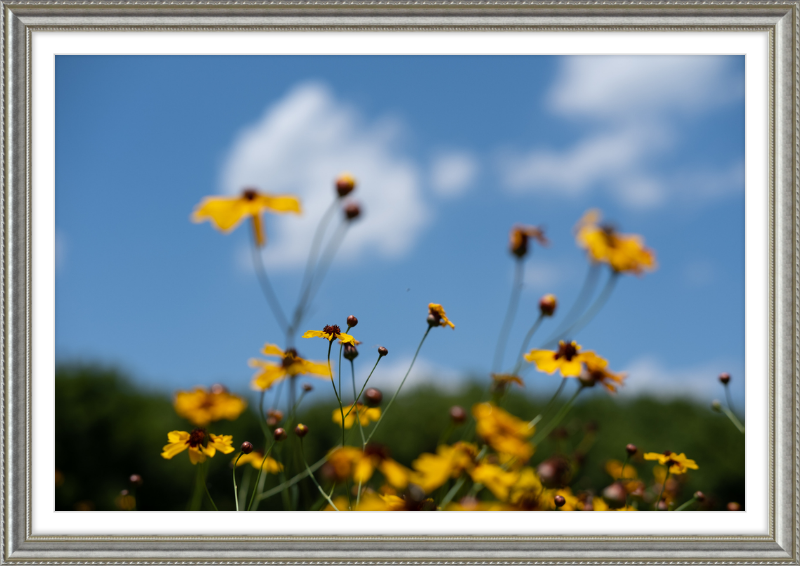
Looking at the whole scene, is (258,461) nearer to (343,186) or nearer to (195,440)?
(195,440)

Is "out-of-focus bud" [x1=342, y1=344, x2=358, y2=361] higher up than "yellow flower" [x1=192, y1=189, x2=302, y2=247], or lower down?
lower down

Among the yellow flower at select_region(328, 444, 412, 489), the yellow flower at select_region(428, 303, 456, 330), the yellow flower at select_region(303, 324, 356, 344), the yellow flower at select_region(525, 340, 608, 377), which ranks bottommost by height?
the yellow flower at select_region(328, 444, 412, 489)

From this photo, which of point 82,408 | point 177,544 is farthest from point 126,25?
point 82,408

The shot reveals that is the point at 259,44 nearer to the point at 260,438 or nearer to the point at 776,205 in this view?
the point at 776,205

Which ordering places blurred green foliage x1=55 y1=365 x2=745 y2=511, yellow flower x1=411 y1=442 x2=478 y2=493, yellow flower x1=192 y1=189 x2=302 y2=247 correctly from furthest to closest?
1. blurred green foliage x1=55 y1=365 x2=745 y2=511
2. yellow flower x1=192 y1=189 x2=302 y2=247
3. yellow flower x1=411 y1=442 x2=478 y2=493

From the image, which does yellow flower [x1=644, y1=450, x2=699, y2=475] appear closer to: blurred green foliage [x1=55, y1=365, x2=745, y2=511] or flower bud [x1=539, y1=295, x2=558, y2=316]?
flower bud [x1=539, y1=295, x2=558, y2=316]

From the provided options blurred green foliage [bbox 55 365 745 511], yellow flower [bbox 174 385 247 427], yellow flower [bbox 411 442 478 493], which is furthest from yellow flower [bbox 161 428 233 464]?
blurred green foliage [bbox 55 365 745 511]
